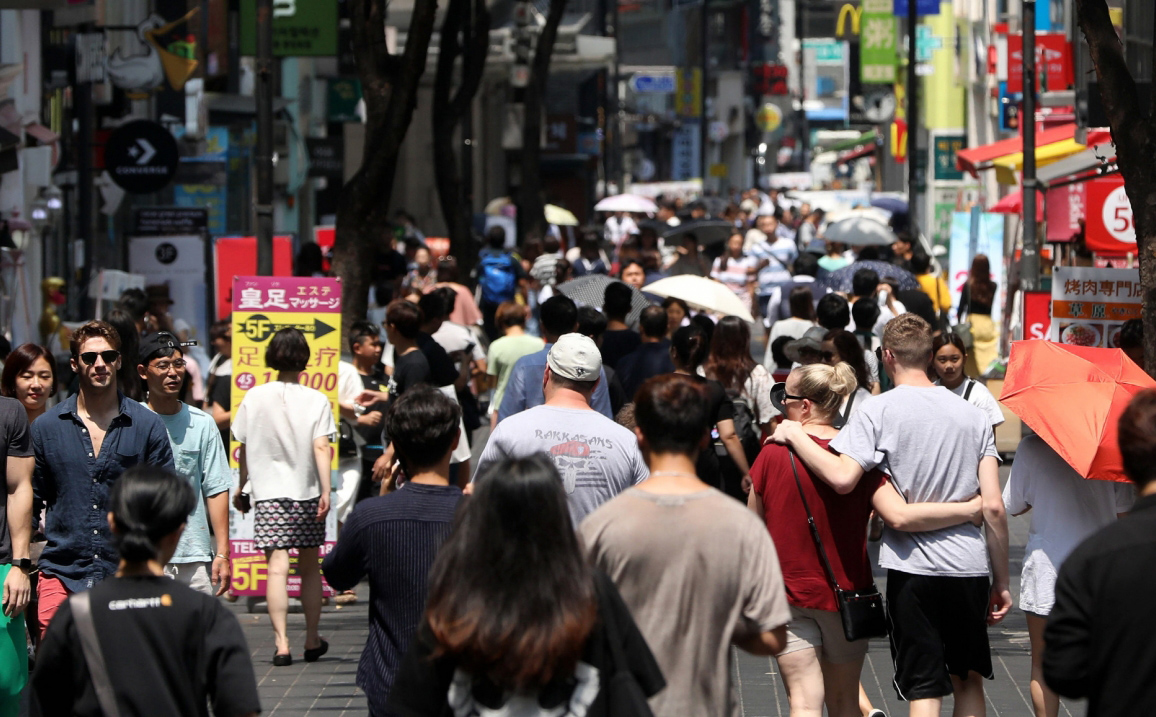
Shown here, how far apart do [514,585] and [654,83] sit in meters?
79.3

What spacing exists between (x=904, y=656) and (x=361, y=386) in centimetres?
467

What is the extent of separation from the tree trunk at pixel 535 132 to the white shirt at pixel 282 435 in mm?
17095

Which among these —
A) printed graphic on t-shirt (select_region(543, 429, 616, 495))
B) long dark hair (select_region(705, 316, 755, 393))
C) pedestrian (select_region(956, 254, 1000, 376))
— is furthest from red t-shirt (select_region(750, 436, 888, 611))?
pedestrian (select_region(956, 254, 1000, 376))

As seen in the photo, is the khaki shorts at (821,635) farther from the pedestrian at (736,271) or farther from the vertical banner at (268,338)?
the pedestrian at (736,271)

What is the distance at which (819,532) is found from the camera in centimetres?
589

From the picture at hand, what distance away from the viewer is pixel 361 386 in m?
9.82

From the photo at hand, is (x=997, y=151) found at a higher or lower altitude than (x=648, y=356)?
higher

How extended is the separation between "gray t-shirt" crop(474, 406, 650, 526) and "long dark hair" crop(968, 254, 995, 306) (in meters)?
10.8

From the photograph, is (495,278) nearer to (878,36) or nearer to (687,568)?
(687,568)

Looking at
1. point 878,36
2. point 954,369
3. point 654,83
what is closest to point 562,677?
point 954,369

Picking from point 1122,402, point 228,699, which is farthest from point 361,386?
point 228,699

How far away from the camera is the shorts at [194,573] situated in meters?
6.82

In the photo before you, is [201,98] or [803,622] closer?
[803,622]

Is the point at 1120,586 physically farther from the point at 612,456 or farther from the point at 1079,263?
the point at 1079,263
